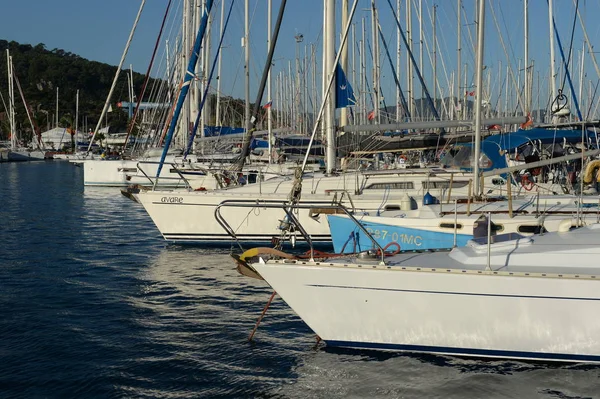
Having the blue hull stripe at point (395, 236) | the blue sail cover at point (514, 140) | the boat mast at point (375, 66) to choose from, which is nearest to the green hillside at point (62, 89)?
the boat mast at point (375, 66)

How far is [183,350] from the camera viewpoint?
10695 millimetres

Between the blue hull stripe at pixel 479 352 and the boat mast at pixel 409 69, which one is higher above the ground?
the boat mast at pixel 409 69

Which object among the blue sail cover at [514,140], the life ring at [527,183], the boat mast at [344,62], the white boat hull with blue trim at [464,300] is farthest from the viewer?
the boat mast at [344,62]

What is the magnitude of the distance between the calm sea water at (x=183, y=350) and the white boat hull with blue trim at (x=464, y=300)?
0.40 meters

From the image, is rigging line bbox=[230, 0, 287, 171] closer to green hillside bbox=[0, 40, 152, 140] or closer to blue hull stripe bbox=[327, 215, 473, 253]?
blue hull stripe bbox=[327, 215, 473, 253]

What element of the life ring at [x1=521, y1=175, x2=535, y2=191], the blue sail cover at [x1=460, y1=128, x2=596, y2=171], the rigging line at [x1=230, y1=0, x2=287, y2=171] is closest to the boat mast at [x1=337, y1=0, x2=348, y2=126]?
the rigging line at [x1=230, y1=0, x2=287, y2=171]

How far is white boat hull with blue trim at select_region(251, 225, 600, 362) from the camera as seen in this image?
8.87 meters

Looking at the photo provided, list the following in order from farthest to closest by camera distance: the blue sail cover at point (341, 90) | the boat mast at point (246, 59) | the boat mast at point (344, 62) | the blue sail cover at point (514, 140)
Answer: the boat mast at point (246, 59) < the boat mast at point (344, 62) < the blue sail cover at point (341, 90) < the blue sail cover at point (514, 140)

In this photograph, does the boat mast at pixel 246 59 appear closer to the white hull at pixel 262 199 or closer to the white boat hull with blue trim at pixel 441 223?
the white hull at pixel 262 199

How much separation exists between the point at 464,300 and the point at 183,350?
4.25 meters

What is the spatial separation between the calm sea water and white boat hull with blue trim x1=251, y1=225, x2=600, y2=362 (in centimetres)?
40

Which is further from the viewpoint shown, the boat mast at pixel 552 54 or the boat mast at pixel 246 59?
the boat mast at pixel 246 59

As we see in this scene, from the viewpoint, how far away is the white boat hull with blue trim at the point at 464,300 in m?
8.87

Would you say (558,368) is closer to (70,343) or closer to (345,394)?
(345,394)
